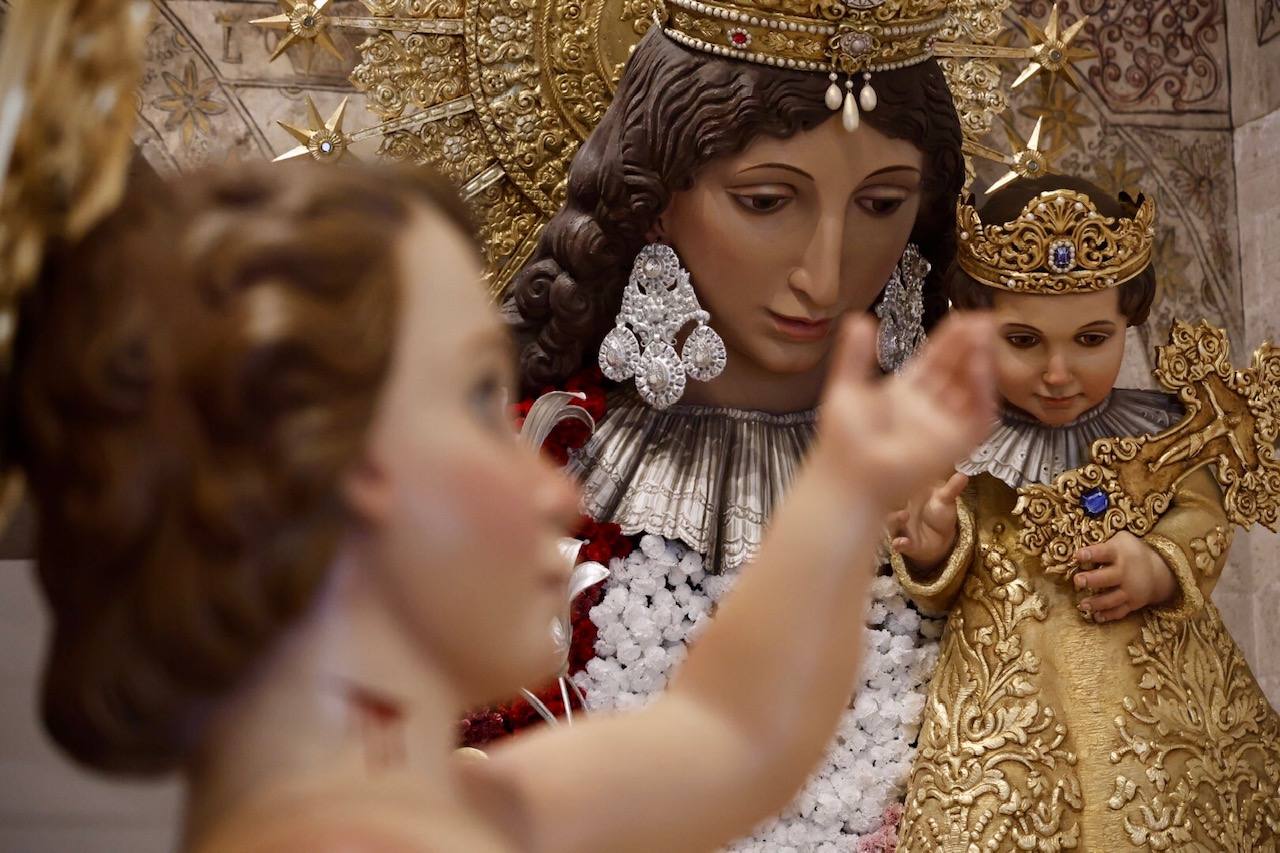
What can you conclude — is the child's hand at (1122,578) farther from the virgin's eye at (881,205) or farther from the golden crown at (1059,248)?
the virgin's eye at (881,205)

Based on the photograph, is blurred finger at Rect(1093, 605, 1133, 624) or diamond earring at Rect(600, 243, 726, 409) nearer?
blurred finger at Rect(1093, 605, 1133, 624)

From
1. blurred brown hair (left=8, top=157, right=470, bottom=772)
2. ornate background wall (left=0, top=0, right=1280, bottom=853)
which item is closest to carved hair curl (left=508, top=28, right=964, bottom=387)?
ornate background wall (left=0, top=0, right=1280, bottom=853)

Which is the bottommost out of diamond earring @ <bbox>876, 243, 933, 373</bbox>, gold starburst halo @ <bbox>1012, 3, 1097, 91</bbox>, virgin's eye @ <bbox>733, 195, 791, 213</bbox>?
diamond earring @ <bbox>876, 243, 933, 373</bbox>

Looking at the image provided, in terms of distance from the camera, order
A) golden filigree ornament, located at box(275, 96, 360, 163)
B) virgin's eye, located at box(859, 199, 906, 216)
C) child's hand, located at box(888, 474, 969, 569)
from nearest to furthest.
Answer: child's hand, located at box(888, 474, 969, 569) < virgin's eye, located at box(859, 199, 906, 216) < golden filigree ornament, located at box(275, 96, 360, 163)

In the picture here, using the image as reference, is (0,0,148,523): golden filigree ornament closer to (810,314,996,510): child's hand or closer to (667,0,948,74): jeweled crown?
(810,314,996,510): child's hand

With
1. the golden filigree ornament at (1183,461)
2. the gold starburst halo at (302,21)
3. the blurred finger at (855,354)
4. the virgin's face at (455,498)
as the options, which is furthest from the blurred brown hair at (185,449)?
the gold starburst halo at (302,21)

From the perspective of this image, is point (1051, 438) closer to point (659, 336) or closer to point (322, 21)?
point (659, 336)

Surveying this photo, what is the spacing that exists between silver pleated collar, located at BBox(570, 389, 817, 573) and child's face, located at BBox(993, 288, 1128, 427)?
0.34 metres

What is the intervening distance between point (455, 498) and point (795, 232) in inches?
57.8

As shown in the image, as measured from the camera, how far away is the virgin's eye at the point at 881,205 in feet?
7.84

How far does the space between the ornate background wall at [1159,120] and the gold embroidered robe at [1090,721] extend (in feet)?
3.53

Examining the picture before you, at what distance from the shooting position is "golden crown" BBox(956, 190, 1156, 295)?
224 centimetres

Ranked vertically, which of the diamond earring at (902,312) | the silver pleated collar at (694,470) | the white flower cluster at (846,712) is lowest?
the white flower cluster at (846,712)

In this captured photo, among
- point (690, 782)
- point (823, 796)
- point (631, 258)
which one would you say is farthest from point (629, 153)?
point (690, 782)
